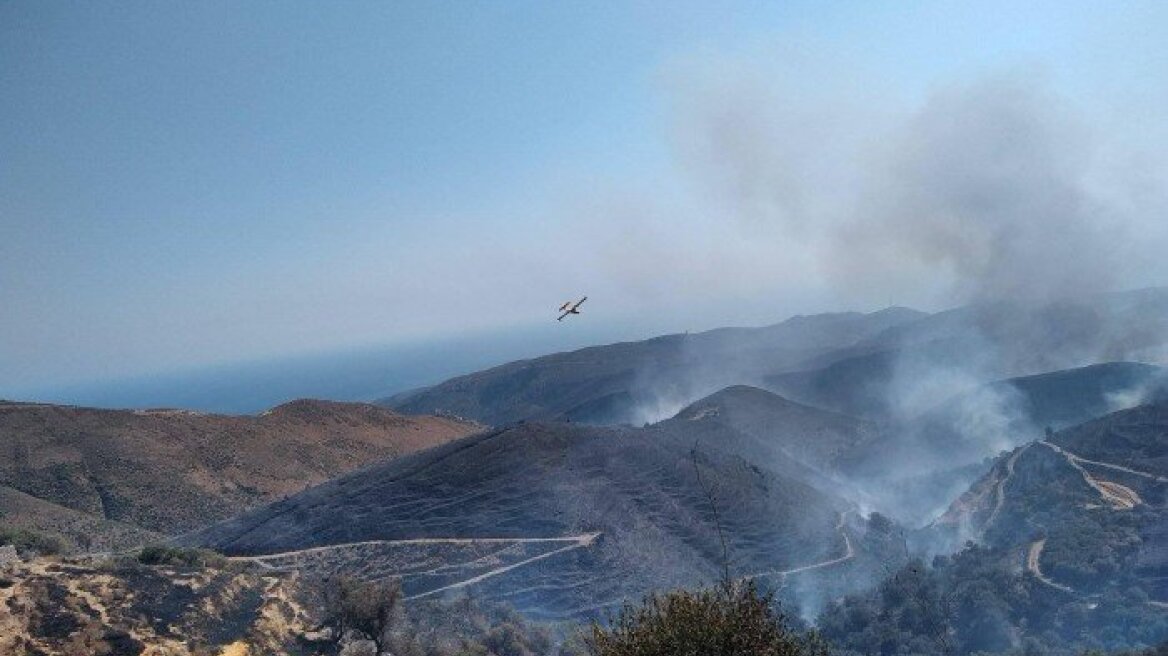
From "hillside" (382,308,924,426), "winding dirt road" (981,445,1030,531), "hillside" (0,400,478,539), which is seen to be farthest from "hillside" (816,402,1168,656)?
"hillside" (382,308,924,426)

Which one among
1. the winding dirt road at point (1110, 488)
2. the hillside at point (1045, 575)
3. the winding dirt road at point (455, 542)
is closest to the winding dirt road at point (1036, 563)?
the hillside at point (1045, 575)

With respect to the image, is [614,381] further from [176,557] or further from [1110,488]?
[176,557]

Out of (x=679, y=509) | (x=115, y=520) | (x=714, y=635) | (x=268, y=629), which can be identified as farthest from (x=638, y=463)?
(x=714, y=635)

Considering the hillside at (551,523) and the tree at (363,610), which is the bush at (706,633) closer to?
the tree at (363,610)

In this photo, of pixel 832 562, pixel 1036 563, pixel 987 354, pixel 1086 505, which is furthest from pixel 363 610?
pixel 987 354

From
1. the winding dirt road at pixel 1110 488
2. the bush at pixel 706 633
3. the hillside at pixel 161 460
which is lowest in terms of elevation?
the winding dirt road at pixel 1110 488

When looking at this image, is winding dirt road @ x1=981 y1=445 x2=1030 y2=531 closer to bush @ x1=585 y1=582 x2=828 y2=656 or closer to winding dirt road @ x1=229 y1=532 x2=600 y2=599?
winding dirt road @ x1=229 y1=532 x2=600 y2=599
